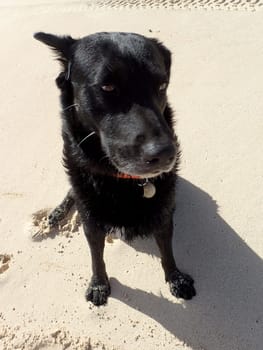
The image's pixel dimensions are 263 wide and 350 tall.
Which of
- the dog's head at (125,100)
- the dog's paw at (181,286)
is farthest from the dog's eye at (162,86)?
the dog's paw at (181,286)

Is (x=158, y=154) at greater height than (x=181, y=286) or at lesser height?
greater

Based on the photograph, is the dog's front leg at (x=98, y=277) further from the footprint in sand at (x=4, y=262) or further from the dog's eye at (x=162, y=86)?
the dog's eye at (x=162, y=86)

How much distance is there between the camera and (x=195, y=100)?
3.94m

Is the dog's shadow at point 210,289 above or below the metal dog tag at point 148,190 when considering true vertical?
below

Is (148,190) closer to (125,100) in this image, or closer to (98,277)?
(125,100)

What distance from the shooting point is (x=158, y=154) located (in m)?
1.88

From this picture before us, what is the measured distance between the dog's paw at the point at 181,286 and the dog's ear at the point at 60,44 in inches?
58.2

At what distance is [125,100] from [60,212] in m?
1.36

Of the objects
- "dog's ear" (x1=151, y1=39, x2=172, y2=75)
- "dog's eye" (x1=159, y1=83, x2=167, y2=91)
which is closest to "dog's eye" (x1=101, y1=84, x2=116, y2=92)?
"dog's eye" (x1=159, y1=83, x2=167, y2=91)

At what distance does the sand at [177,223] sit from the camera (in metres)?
2.58

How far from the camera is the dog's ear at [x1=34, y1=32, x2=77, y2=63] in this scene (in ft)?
7.37

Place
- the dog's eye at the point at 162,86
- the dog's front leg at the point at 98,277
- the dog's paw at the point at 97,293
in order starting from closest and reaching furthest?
the dog's eye at the point at 162,86, the dog's front leg at the point at 98,277, the dog's paw at the point at 97,293

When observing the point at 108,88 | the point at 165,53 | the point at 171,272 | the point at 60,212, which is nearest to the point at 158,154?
the point at 108,88

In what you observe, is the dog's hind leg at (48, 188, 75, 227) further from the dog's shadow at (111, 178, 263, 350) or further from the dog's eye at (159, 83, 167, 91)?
the dog's eye at (159, 83, 167, 91)
